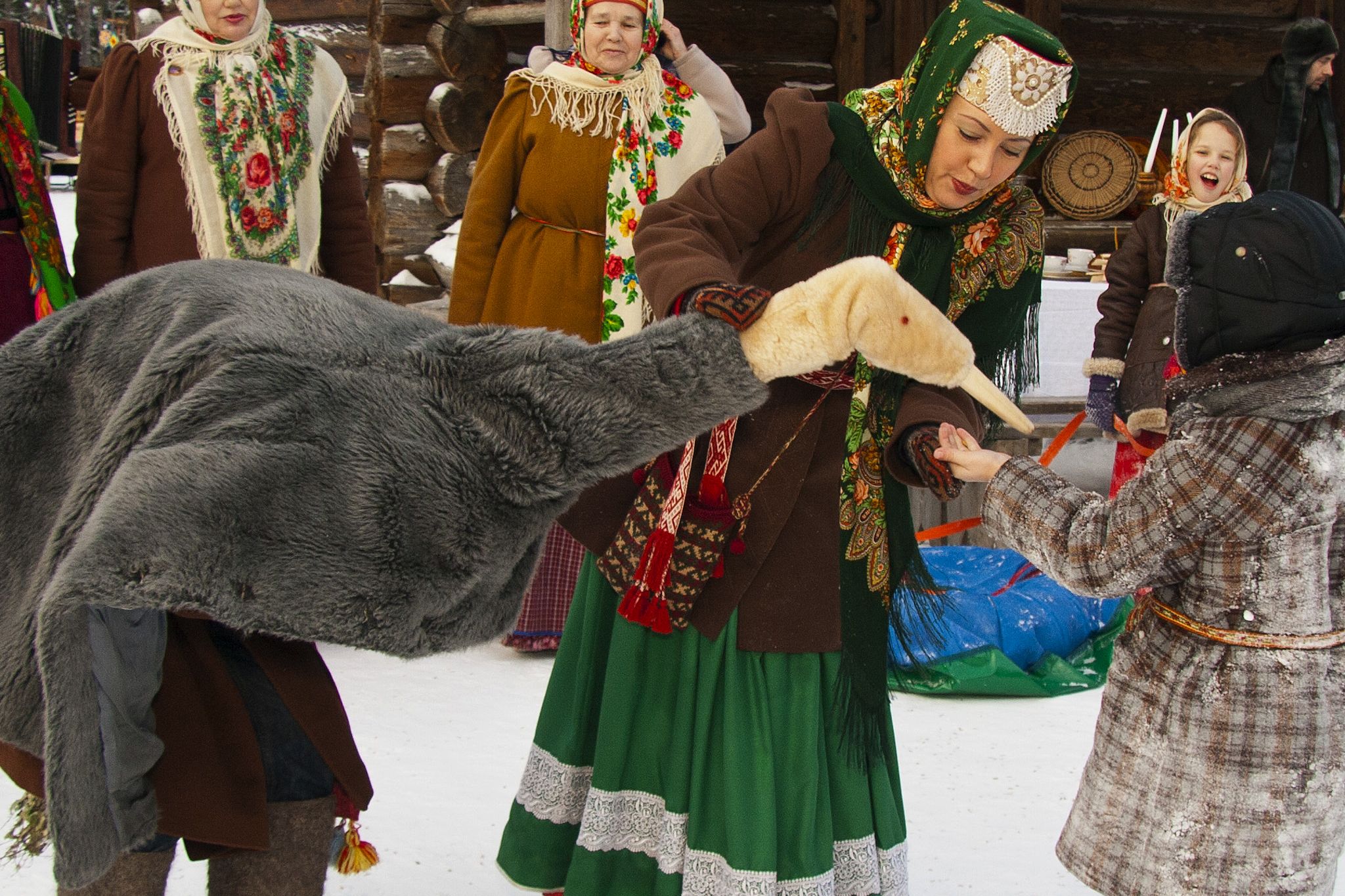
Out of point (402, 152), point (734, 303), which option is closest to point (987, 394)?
point (734, 303)

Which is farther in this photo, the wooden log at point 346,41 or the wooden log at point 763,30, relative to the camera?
the wooden log at point 346,41

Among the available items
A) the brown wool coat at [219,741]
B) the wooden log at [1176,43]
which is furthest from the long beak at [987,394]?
the wooden log at [1176,43]

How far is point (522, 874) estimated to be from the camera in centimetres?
207

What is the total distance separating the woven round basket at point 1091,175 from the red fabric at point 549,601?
138 inches

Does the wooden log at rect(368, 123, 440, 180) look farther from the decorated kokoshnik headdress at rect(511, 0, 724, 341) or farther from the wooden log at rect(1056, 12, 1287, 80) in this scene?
the wooden log at rect(1056, 12, 1287, 80)

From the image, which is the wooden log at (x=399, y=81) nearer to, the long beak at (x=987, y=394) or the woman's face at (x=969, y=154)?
the woman's face at (x=969, y=154)

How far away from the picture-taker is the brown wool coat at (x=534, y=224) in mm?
3201

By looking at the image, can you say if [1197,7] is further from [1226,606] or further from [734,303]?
[734,303]

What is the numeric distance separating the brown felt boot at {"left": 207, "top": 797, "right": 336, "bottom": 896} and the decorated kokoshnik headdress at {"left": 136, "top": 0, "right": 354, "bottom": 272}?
177cm

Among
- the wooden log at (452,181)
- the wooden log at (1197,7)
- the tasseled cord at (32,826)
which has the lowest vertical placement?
the tasseled cord at (32,826)

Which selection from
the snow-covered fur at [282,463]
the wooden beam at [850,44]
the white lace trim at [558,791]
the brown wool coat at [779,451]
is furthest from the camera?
the wooden beam at [850,44]

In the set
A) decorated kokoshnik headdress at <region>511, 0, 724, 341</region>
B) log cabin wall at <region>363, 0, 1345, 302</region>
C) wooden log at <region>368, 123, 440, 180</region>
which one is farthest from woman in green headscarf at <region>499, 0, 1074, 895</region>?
wooden log at <region>368, 123, 440, 180</region>

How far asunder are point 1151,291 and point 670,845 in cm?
272

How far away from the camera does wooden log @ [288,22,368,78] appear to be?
7086mm
